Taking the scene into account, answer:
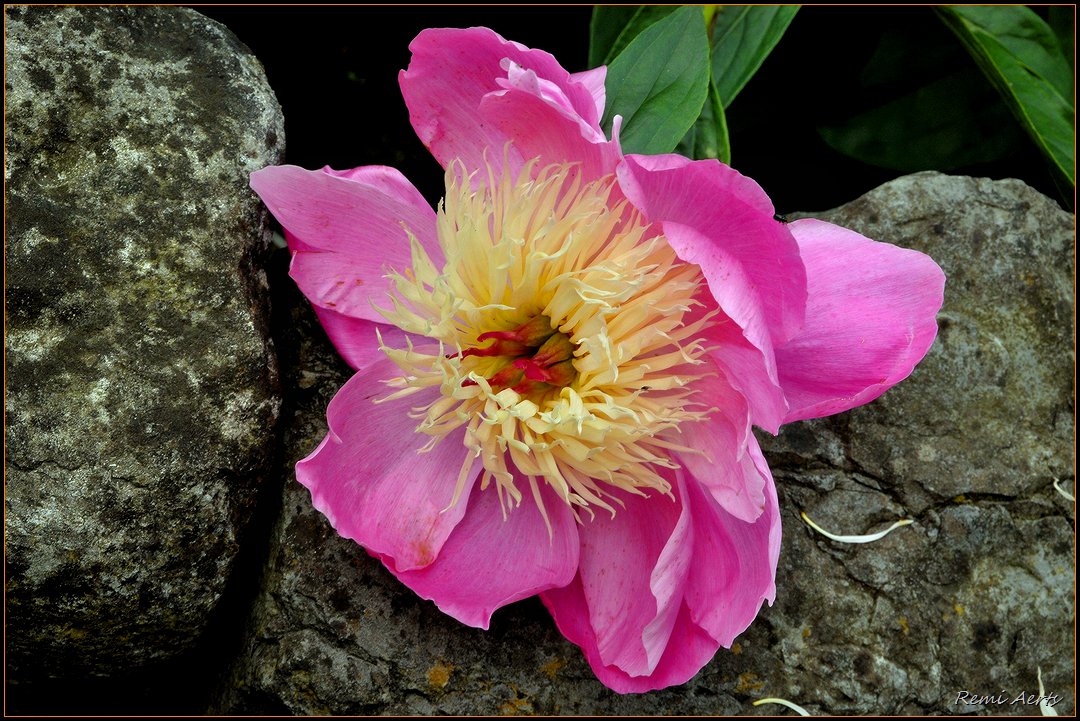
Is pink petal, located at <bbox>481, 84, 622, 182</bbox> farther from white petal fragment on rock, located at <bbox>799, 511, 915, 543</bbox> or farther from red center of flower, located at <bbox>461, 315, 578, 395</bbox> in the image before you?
white petal fragment on rock, located at <bbox>799, 511, 915, 543</bbox>

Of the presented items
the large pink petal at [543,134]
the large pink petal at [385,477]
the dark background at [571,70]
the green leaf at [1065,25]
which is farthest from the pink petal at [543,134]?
the green leaf at [1065,25]

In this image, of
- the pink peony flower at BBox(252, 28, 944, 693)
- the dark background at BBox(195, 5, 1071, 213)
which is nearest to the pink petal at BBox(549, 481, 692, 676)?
the pink peony flower at BBox(252, 28, 944, 693)

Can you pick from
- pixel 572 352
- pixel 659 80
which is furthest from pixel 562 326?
pixel 659 80

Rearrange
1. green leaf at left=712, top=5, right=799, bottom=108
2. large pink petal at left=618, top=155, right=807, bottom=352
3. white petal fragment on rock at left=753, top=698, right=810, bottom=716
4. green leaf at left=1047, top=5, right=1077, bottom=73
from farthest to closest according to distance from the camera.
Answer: green leaf at left=1047, top=5, right=1077, bottom=73
green leaf at left=712, top=5, right=799, bottom=108
white petal fragment on rock at left=753, top=698, right=810, bottom=716
large pink petal at left=618, top=155, right=807, bottom=352

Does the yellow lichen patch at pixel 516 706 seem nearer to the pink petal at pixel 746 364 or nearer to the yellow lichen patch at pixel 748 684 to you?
the yellow lichen patch at pixel 748 684
